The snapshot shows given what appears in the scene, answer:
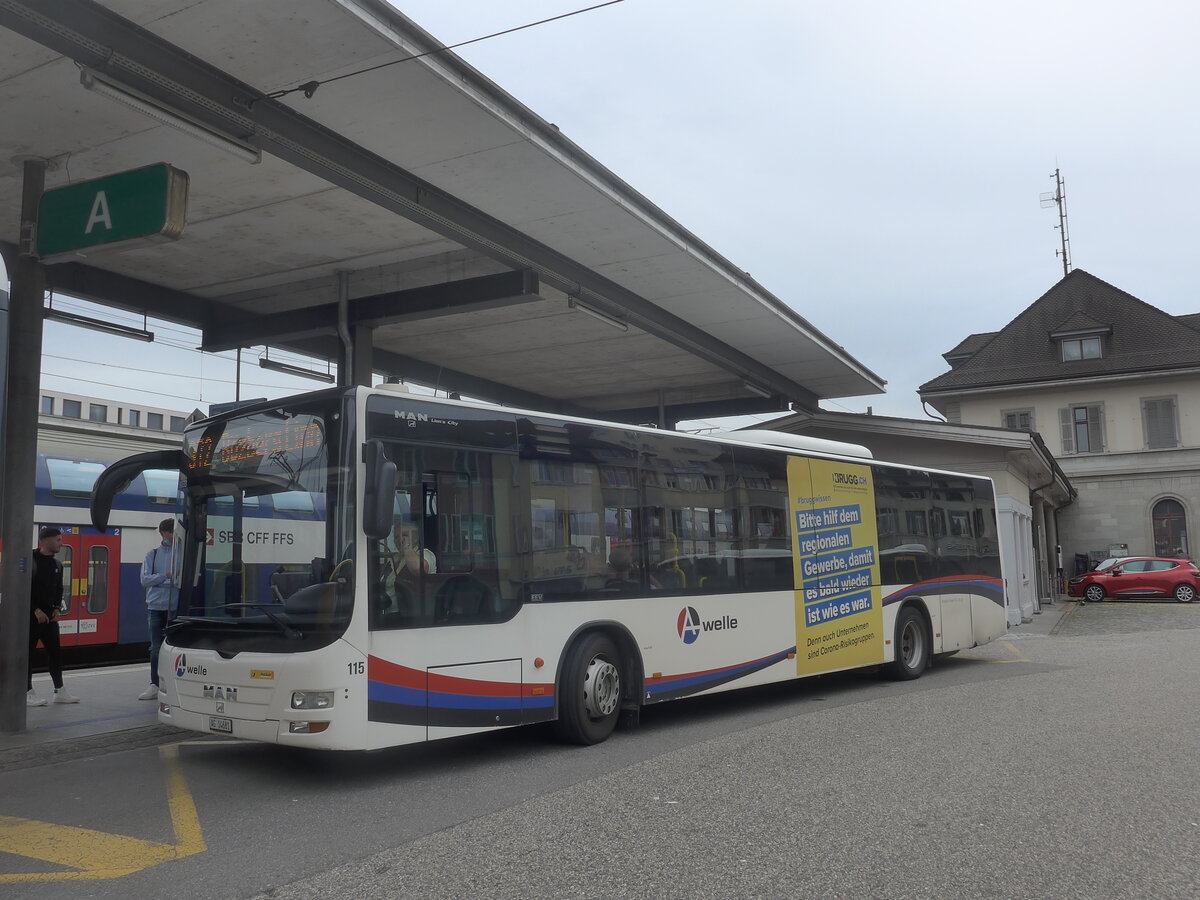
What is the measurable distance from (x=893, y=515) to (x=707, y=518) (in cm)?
408

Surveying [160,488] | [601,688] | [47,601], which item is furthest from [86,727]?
[160,488]

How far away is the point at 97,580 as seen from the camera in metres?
16.9

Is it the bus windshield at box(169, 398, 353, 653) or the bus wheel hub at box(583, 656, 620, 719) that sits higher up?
the bus windshield at box(169, 398, 353, 653)

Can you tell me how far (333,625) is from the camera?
7348 mm

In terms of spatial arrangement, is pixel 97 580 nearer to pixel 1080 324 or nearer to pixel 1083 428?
pixel 1083 428

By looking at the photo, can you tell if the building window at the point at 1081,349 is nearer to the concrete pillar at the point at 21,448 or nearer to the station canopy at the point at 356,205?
the station canopy at the point at 356,205

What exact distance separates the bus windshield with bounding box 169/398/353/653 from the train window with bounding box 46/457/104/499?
8.93m

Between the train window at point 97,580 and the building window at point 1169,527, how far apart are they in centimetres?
4379

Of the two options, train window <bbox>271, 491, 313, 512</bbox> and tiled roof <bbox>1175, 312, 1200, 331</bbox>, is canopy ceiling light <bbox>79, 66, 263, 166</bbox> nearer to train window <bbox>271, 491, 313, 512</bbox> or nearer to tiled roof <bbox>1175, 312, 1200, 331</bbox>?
train window <bbox>271, 491, 313, 512</bbox>

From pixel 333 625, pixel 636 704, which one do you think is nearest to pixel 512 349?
pixel 636 704

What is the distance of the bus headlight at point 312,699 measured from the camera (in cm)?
726

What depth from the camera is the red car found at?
109 ft

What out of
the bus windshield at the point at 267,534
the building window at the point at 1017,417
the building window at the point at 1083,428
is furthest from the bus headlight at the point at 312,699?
the building window at the point at 1083,428

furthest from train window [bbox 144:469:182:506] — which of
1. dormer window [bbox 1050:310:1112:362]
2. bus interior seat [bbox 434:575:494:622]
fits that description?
dormer window [bbox 1050:310:1112:362]
